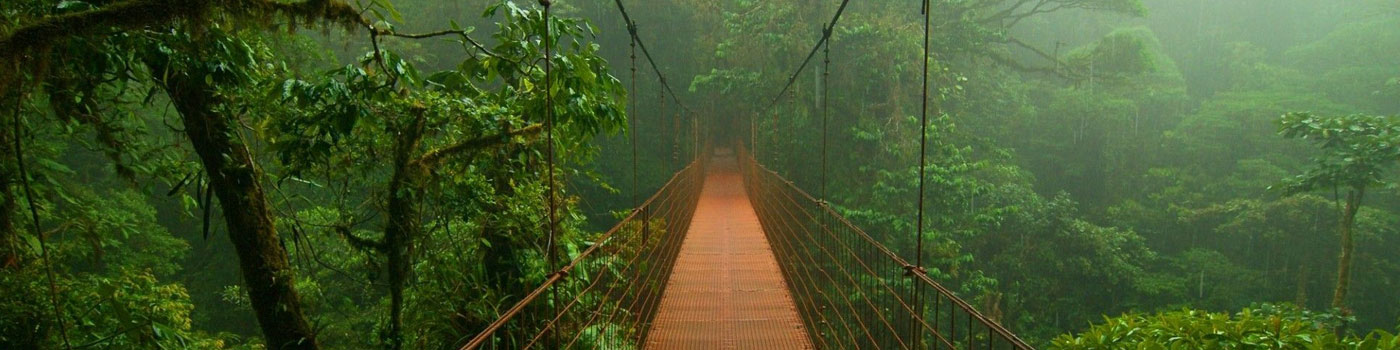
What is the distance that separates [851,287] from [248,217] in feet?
18.1

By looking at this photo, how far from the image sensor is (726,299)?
3.26 meters

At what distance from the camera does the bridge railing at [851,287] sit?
1.62 meters

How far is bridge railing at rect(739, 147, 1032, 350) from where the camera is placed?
1.62 metres

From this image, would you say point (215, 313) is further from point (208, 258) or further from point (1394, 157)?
point (1394, 157)

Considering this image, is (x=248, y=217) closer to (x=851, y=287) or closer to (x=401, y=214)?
(x=401, y=214)

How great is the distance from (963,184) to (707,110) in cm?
874

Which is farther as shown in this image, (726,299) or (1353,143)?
(1353,143)

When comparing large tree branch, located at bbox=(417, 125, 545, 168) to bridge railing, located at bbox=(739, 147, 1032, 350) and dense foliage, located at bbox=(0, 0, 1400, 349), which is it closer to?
dense foliage, located at bbox=(0, 0, 1400, 349)

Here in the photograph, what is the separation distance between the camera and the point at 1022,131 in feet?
42.3

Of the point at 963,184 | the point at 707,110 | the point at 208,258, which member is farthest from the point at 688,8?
the point at 208,258

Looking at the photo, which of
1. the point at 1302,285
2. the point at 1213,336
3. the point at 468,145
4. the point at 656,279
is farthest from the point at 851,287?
the point at 1302,285

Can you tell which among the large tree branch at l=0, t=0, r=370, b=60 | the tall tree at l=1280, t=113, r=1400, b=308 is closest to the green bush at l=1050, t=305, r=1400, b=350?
the large tree branch at l=0, t=0, r=370, b=60

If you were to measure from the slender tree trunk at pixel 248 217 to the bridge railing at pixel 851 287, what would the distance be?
5.43ft

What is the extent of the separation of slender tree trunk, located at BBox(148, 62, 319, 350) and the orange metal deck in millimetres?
1105
